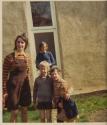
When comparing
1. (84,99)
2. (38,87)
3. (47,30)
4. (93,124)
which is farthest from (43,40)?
(93,124)

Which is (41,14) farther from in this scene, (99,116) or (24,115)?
(99,116)

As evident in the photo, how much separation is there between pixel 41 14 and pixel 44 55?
34cm

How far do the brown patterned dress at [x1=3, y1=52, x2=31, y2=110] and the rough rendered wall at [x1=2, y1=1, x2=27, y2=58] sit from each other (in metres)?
0.09

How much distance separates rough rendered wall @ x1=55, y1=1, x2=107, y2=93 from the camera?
A: 3133 mm

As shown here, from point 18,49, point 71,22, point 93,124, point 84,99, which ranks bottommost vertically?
point 93,124

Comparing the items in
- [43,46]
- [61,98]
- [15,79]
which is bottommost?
[61,98]

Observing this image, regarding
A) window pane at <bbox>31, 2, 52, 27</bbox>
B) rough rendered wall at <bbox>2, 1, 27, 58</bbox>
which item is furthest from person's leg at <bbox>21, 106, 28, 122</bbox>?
window pane at <bbox>31, 2, 52, 27</bbox>

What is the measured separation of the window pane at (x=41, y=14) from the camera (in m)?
3.18

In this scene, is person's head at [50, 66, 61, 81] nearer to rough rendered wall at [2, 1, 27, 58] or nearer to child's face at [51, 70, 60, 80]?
child's face at [51, 70, 60, 80]

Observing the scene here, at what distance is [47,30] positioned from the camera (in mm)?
3182

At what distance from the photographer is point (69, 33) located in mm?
3156

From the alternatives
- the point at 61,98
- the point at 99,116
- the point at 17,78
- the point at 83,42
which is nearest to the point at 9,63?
the point at 17,78

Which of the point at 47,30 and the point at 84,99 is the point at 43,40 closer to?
the point at 47,30

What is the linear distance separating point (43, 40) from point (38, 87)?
0.39m
